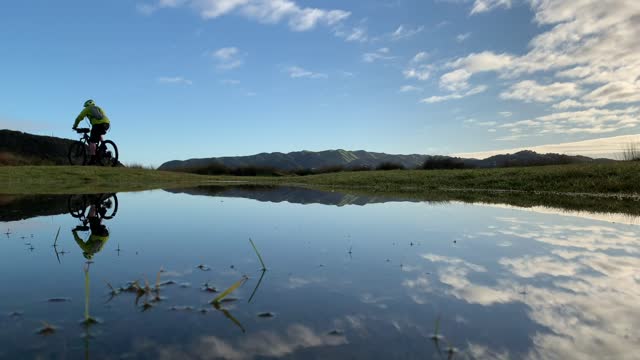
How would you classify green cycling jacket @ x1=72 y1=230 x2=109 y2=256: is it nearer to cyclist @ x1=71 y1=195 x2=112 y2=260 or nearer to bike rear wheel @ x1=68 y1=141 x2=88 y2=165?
cyclist @ x1=71 y1=195 x2=112 y2=260

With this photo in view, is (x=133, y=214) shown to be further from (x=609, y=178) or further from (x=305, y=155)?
(x=305, y=155)

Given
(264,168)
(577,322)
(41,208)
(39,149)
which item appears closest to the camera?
(577,322)

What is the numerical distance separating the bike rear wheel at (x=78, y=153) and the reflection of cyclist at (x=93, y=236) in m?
23.9

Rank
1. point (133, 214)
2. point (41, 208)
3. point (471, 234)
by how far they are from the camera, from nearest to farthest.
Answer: point (471, 234), point (133, 214), point (41, 208)

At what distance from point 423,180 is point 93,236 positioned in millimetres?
30063

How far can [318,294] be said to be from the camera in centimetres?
474

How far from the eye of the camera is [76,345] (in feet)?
10.6

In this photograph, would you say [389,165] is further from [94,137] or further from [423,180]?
[94,137]

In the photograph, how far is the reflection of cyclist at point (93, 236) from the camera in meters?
7.04

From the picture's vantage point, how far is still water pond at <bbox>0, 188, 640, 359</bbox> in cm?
337

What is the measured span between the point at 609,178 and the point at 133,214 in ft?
83.5

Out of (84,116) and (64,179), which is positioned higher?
(84,116)

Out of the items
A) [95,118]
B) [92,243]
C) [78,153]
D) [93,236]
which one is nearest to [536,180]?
[93,236]

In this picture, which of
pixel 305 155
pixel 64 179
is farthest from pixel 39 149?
pixel 305 155
